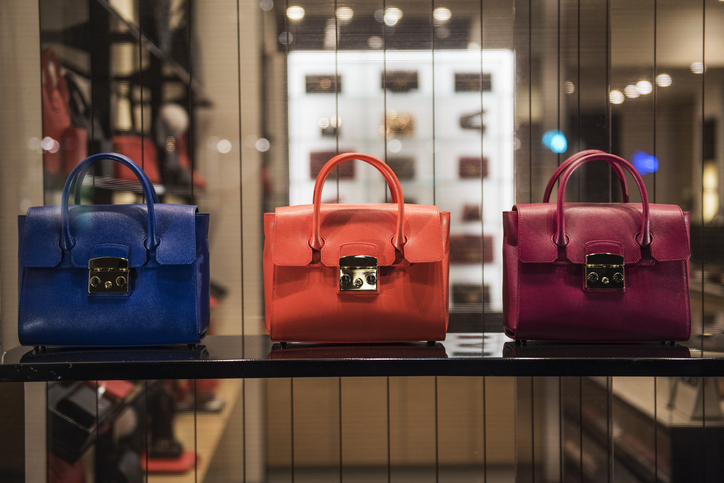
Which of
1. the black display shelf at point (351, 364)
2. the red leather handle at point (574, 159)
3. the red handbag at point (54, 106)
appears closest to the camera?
the black display shelf at point (351, 364)

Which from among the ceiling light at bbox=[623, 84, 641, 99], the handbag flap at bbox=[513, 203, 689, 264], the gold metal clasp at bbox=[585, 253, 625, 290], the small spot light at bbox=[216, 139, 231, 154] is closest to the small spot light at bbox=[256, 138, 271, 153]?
the small spot light at bbox=[216, 139, 231, 154]

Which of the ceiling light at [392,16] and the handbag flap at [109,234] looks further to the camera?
the ceiling light at [392,16]

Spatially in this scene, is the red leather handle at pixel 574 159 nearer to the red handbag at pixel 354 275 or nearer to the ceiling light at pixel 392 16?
the red handbag at pixel 354 275

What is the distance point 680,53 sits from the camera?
1.22m

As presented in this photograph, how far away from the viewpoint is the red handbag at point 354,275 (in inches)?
33.7

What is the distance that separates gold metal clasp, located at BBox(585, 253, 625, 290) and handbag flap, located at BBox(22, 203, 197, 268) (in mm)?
732

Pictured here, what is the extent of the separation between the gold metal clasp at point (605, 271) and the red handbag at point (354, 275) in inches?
10.6

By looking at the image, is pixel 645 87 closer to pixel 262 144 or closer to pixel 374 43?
pixel 374 43

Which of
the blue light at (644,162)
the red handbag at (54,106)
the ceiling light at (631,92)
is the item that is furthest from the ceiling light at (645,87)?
the red handbag at (54,106)

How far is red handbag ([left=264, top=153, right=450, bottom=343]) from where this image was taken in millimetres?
855

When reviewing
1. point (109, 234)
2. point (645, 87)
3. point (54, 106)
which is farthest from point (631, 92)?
point (54, 106)

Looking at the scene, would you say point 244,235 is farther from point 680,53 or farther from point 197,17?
point 680,53

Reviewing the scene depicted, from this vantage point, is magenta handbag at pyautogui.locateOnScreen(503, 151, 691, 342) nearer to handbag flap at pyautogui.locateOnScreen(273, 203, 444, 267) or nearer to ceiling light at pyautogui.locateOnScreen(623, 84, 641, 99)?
handbag flap at pyautogui.locateOnScreen(273, 203, 444, 267)

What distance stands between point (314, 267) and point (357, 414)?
0.59 metres
